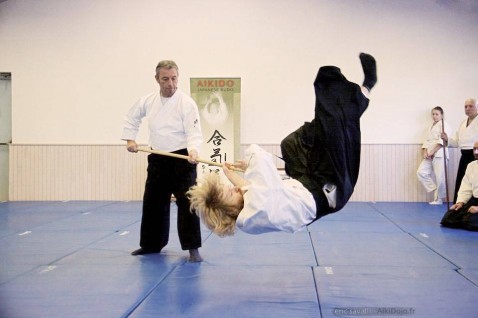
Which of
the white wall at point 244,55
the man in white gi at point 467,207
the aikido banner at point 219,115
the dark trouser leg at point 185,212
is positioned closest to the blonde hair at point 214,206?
the dark trouser leg at point 185,212

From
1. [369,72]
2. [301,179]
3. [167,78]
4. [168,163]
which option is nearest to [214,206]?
[301,179]

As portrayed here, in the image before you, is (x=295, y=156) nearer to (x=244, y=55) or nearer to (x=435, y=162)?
(x=435, y=162)

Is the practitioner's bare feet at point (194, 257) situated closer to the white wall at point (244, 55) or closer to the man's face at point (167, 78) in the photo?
the man's face at point (167, 78)

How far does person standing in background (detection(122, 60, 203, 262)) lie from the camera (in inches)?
159

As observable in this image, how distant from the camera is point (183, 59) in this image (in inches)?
340

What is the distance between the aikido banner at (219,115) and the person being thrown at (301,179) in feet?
16.1

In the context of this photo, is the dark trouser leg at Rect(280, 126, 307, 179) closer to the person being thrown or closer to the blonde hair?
the person being thrown

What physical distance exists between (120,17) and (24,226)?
4.41 metres

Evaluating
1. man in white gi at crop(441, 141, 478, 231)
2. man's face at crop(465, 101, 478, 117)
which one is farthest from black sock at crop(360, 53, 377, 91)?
man's face at crop(465, 101, 478, 117)

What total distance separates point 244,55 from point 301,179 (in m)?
6.17

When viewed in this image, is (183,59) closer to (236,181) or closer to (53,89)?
(53,89)

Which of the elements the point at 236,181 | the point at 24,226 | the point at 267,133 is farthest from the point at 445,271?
the point at 267,133

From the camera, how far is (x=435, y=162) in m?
7.99

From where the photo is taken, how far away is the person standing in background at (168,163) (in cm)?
405
